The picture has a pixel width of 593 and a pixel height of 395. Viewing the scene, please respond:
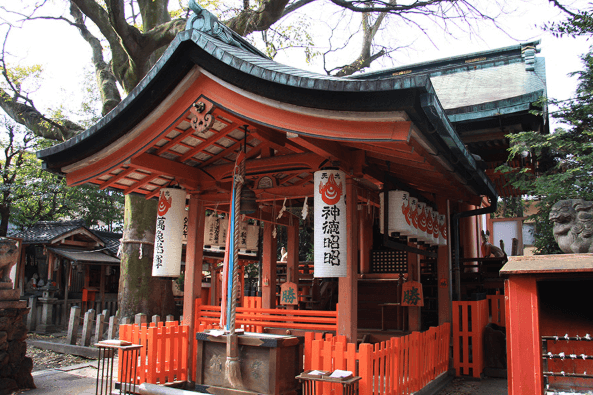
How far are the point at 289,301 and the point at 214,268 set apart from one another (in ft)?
32.8

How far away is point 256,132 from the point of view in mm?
6188

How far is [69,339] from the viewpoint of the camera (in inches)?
468

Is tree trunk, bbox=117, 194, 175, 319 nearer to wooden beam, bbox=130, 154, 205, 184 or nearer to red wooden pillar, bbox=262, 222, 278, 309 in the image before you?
red wooden pillar, bbox=262, 222, 278, 309

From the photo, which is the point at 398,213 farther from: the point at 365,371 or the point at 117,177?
the point at 117,177

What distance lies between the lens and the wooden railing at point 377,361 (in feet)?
17.5

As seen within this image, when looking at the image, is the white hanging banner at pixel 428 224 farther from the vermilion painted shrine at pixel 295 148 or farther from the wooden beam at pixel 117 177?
the wooden beam at pixel 117 177

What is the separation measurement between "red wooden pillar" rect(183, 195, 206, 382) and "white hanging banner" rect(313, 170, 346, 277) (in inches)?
101

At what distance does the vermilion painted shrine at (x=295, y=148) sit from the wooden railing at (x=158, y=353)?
27 centimetres

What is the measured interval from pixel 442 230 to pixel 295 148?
13.1ft

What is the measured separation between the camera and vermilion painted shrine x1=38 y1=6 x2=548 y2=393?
4.99 metres


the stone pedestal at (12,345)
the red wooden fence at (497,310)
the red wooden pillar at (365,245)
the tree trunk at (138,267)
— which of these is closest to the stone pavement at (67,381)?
the stone pedestal at (12,345)

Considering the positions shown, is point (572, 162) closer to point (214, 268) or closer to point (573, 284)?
point (573, 284)

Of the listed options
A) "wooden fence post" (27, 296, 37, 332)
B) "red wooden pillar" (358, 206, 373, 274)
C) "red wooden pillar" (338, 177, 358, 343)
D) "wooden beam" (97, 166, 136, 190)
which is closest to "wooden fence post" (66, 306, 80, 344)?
"wooden fence post" (27, 296, 37, 332)

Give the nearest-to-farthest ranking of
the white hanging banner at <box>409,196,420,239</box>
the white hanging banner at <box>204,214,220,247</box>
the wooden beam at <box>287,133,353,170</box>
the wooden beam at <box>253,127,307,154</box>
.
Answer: the wooden beam at <box>287,133,353,170</box>, the wooden beam at <box>253,127,307,154</box>, the white hanging banner at <box>409,196,420,239</box>, the white hanging banner at <box>204,214,220,247</box>
